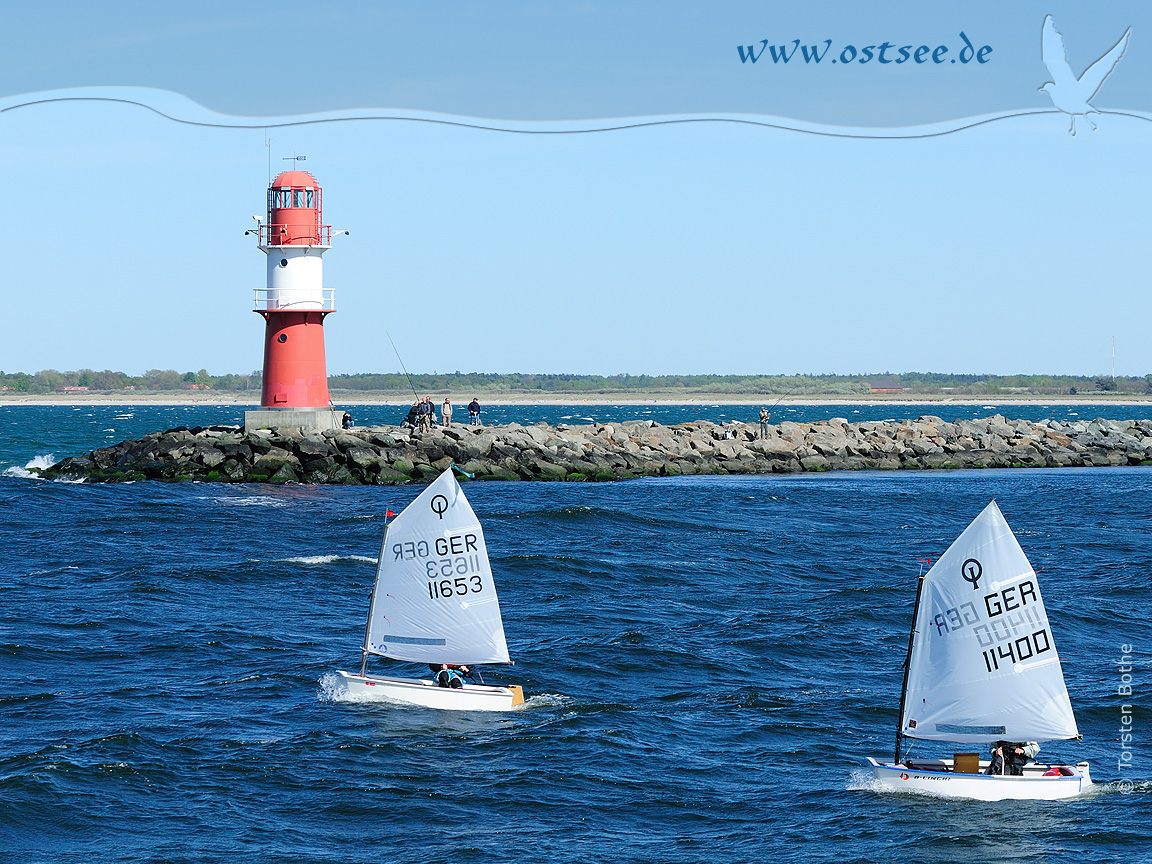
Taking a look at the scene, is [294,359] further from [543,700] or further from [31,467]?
[543,700]

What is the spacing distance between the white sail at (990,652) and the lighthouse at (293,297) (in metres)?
44.3

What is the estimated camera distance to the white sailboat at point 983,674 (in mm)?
19766

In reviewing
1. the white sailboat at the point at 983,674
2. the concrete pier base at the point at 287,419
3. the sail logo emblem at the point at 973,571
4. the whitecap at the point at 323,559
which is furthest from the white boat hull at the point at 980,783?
the concrete pier base at the point at 287,419

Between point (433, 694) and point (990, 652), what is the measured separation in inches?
402

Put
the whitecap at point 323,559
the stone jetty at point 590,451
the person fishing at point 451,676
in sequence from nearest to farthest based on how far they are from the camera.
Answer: the person fishing at point 451,676
the whitecap at point 323,559
the stone jetty at point 590,451

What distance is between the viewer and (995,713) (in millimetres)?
20125

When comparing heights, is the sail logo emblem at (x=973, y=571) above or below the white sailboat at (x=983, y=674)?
above

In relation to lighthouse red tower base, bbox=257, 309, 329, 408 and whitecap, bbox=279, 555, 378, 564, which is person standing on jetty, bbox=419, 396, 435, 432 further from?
whitecap, bbox=279, 555, 378, 564

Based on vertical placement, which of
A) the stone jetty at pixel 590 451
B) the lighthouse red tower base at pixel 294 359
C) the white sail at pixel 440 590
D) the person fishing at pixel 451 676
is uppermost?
the lighthouse red tower base at pixel 294 359

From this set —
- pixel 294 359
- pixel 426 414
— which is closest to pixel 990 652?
pixel 294 359

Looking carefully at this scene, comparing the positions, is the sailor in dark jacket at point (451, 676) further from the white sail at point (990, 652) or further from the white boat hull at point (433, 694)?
the white sail at point (990, 652)

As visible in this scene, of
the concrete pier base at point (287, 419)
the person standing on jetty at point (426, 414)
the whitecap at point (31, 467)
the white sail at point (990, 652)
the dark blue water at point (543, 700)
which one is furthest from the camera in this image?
the whitecap at point (31, 467)

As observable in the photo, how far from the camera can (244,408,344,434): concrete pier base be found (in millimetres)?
61250

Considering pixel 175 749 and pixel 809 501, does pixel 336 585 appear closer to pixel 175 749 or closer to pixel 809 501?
pixel 175 749
